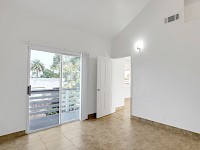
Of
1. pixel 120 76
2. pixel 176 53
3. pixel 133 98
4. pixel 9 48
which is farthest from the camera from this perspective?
pixel 120 76

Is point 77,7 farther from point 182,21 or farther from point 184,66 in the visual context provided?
point 184,66

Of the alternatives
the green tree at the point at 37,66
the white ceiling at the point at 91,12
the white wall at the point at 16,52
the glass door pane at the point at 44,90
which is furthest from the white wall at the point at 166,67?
the green tree at the point at 37,66

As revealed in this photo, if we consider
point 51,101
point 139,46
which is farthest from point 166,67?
point 51,101

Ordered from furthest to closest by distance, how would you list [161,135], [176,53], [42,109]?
1. [42,109]
2. [176,53]
3. [161,135]

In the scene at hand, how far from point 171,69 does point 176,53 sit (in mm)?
432

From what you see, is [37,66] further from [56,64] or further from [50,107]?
[50,107]

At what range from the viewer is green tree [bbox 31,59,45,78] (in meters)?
3.37

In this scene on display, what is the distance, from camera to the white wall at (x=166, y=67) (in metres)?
3.06

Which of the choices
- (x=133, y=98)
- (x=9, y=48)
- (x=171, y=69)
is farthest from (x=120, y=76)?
(x=9, y=48)

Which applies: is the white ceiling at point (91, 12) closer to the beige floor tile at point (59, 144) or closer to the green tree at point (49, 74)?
the green tree at point (49, 74)

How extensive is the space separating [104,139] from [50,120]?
73.0 inches

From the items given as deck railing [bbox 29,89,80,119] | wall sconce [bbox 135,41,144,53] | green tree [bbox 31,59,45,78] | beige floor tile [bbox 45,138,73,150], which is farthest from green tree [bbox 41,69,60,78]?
wall sconce [bbox 135,41,144,53]

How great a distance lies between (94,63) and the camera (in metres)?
4.59

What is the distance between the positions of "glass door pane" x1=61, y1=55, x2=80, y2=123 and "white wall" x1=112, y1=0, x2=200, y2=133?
1.90m
